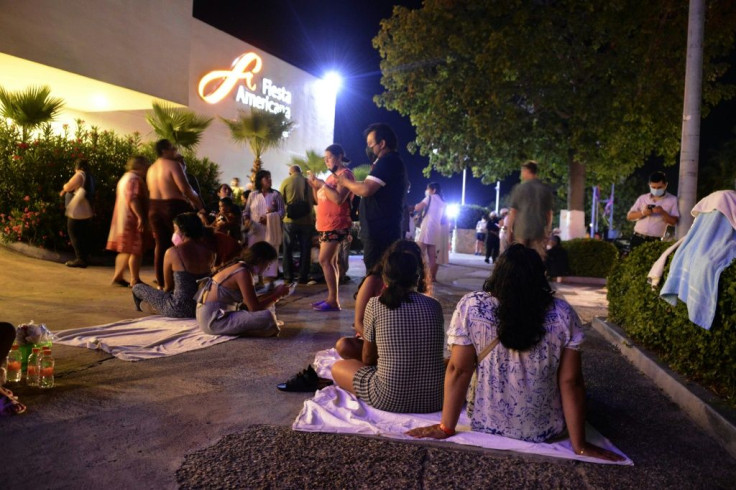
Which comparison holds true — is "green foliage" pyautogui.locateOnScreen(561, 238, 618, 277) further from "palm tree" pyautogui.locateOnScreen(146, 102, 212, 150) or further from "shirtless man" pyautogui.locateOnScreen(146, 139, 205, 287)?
"palm tree" pyautogui.locateOnScreen(146, 102, 212, 150)

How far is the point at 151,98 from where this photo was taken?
55.9 ft

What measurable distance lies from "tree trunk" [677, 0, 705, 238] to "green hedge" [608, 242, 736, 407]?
4.06ft

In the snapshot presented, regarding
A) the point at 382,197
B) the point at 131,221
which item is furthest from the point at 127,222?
the point at 382,197

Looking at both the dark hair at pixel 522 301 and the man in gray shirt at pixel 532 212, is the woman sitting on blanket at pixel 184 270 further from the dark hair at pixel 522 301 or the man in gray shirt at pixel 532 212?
the dark hair at pixel 522 301

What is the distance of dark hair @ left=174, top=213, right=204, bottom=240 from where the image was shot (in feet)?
21.8

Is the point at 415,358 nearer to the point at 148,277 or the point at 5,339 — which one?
the point at 5,339

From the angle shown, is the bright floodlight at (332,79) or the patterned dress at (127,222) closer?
the patterned dress at (127,222)

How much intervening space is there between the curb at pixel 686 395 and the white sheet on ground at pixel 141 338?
399 cm

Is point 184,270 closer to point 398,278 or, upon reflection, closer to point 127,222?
point 127,222

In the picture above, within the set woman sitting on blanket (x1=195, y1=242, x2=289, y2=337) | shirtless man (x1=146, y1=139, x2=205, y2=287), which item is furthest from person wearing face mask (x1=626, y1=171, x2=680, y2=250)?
shirtless man (x1=146, y1=139, x2=205, y2=287)

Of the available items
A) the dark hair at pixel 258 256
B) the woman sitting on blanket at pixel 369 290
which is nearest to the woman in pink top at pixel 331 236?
the dark hair at pixel 258 256

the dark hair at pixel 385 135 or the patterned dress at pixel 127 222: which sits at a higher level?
the dark hair at pixel 385 135

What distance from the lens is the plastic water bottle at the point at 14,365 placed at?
13.6 feet

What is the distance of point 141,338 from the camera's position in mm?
5730
